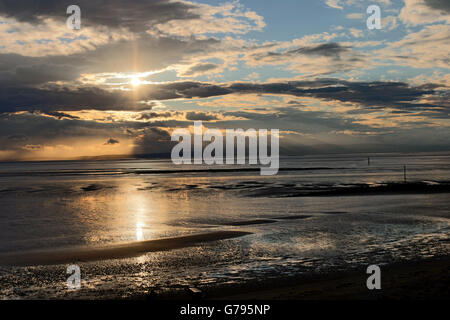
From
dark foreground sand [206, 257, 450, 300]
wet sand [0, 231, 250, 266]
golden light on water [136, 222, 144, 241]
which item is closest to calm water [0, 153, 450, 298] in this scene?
golden light on water [136, 222, 144, 241]

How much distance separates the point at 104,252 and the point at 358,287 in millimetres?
11440

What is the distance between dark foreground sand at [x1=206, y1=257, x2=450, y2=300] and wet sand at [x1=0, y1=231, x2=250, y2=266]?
288 inches

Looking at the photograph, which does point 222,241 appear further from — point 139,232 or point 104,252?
point 139,232

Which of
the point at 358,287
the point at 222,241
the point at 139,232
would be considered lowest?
the point at 139,232

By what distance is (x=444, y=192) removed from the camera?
44.6 m

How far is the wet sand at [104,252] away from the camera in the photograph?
17078 millimetres

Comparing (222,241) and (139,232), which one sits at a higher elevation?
(222,241)

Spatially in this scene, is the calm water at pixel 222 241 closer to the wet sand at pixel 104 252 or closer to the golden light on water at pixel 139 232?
the golden light on water at pixel 139 232

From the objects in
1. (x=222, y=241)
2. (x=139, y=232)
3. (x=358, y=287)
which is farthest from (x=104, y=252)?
(x=358, y=287)

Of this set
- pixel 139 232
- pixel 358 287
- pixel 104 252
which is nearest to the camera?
pixel 358 287

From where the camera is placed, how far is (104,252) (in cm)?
1850

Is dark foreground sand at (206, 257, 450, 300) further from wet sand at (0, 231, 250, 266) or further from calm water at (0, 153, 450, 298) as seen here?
wet sand at (0, 231, 250, 266)

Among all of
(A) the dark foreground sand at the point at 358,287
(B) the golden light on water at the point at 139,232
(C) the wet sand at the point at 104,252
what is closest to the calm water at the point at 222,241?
(B) the golden light on water at the point at 139,232

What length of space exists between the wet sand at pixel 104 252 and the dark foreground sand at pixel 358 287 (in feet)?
24.0
